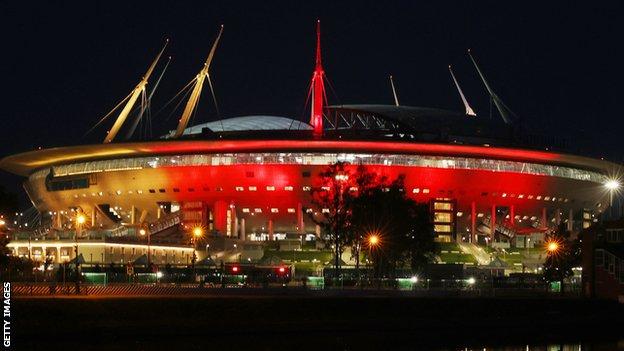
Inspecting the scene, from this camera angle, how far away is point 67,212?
470 ft

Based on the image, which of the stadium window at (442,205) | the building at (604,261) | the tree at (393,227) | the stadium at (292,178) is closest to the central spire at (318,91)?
the stadium at (292,178)

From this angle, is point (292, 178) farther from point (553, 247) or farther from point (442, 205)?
point (553, 247)

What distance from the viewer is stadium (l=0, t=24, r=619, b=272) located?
4877 inches

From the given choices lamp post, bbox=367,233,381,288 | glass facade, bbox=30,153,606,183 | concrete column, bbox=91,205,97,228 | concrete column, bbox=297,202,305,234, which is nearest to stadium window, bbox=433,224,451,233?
glass facade, bbox=30,153,606,183

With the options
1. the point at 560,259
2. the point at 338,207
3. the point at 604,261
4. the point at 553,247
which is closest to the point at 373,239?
the point at 338,207

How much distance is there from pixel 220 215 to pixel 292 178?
33.8 ft

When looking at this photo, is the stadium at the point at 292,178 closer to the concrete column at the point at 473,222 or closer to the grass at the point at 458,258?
the concrete column at the point at 473,222

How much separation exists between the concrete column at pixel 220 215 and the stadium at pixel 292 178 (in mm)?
119

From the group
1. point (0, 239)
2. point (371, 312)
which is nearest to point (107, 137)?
point (0, 239)

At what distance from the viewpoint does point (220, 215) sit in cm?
12825

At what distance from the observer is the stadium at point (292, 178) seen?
124 m

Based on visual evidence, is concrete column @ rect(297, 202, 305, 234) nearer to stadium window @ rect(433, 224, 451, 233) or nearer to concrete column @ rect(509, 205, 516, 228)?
stadium window @ rect(433, 224, 451, 233)

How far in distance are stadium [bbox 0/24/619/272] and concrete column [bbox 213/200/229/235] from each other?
0.12 m

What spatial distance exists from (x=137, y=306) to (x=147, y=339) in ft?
6.36
